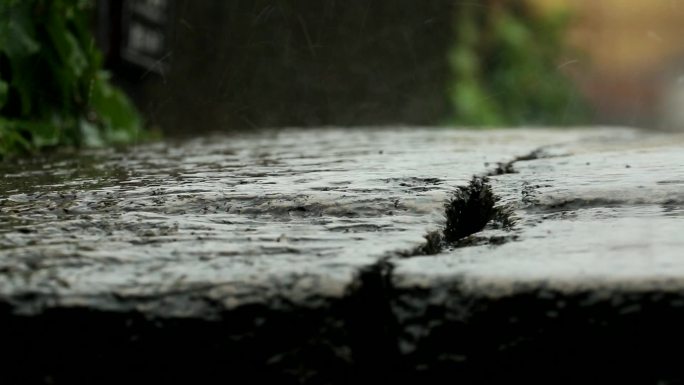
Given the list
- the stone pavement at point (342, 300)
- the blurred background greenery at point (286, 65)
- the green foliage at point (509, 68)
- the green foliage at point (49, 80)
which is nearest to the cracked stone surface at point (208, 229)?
the stone pavement at point (342, 300)

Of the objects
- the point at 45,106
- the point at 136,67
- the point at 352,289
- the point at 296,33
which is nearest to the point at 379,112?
the point at 296,33

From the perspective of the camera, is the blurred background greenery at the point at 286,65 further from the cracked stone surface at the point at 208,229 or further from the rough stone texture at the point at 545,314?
the rough stone texture at the point at 545,314

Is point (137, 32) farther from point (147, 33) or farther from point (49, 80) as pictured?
point (49, 80)

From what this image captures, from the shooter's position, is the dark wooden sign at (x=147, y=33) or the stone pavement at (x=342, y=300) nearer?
the stone pavement at (x=342, y=300)

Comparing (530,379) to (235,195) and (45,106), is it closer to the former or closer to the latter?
(235,195)

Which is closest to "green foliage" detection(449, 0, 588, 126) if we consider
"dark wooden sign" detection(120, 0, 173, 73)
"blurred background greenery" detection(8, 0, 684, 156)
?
"blurred background greenery" detection(8, 0, 684, 156)

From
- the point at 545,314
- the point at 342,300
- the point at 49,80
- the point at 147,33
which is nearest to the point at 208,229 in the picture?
the point at 342,300

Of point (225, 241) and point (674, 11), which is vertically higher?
point (674, 11)
